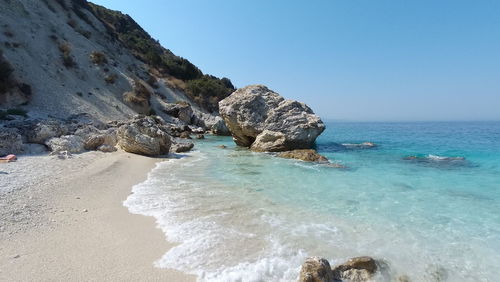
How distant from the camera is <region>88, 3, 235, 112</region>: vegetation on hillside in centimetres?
4906

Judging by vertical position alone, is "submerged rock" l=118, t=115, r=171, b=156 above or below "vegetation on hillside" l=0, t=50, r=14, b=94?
below

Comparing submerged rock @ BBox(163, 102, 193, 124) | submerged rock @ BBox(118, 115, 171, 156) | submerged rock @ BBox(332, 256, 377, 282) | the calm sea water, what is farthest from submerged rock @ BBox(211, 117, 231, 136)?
submerged rock @ BBox(332, 256, 377, 282)

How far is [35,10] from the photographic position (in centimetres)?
3231

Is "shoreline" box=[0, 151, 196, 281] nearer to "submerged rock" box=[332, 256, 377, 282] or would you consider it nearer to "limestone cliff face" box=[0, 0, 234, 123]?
"submerged rock" box=[332, 256, 377, 282]

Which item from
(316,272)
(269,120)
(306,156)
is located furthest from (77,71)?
(316,272)

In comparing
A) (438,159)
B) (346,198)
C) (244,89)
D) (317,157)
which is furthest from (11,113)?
(438,159)

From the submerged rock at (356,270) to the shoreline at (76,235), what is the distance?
243cm

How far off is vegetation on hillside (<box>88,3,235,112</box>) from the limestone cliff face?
0.17 metres

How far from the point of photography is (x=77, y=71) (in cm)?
3061

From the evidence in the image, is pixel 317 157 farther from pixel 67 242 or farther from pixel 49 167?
pixel 67 242

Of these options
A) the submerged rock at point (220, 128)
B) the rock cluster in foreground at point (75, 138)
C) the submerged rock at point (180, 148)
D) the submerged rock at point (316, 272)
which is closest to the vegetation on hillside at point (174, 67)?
the submerged rock at point (220, 128)

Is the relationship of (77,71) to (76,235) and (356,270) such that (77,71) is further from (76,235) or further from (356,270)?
(356,270)

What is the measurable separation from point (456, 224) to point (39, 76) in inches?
1169

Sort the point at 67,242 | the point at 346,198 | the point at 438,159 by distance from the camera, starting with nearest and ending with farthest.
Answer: the point at 67,242
the point at 346,198
the point at 438,159
